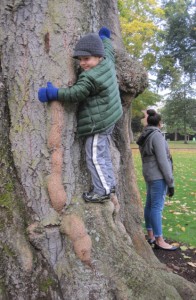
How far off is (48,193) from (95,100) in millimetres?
850

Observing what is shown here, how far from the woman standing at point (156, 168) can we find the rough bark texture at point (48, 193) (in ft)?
5.76

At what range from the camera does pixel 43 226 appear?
287cm

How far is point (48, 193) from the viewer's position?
115 inches

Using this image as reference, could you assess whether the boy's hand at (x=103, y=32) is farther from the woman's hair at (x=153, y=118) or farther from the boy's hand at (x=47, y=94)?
the woman's hair at (x=153, y=118)

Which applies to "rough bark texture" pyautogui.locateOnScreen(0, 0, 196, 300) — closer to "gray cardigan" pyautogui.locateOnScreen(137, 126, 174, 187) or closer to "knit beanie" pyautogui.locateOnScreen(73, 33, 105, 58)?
"knit beanie" pyautogui.locateOnScreen(73, 33, 105, 58)

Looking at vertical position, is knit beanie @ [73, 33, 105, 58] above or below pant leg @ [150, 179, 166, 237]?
above

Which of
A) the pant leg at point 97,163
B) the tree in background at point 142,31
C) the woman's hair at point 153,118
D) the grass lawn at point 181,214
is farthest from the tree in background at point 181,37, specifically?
the pant leg at point 97,163

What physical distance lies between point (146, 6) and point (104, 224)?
1179 inches

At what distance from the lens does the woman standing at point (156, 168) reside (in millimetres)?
4691

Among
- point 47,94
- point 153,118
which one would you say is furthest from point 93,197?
point 153,118

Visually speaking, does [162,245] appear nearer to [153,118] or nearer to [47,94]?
[153,118]

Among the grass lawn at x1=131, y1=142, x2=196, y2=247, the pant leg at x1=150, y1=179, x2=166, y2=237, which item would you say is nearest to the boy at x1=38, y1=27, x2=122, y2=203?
the pant leg at x1=150, y1=179, x2=166, y2=237

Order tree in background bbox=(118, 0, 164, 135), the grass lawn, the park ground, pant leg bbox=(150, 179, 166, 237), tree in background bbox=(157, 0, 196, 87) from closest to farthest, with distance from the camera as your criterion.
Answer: the park ground
pant leg bbox=(150, 179, 166, 237)
the grass lawn
tree in background bbox=(118, 0, 164, 135)
tree in background bbox=(157, 0, 196, 87)

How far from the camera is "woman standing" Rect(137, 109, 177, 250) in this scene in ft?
15.4
